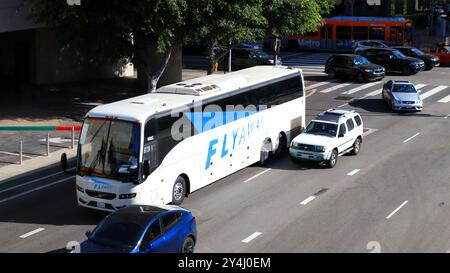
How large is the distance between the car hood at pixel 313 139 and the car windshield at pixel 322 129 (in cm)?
28

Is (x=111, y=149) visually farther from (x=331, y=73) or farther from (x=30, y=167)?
(x=331, y=73)

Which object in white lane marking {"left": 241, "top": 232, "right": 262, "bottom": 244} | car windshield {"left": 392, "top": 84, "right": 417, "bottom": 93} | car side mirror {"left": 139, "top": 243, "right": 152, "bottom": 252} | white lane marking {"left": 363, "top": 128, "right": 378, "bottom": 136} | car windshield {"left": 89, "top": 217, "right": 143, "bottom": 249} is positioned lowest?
white lane marking {"left": 241, "top": 232, "right": 262, "bottom": 244}

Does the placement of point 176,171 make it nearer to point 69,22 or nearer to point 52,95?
point 69,22

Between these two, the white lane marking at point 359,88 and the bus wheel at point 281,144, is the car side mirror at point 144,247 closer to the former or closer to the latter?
the bus wheel at point 281,144

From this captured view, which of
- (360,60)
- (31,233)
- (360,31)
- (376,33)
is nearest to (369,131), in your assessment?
(360,60)

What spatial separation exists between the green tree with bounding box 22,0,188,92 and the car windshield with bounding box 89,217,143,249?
606 inches

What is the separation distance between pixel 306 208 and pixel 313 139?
5.27 meters

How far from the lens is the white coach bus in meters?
19.1

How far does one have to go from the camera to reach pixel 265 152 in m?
25.9

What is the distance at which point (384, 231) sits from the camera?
61.2ft

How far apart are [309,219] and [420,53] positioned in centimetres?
3433

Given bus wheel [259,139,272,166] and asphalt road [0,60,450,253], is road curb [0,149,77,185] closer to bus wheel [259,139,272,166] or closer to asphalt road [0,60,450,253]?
asphalt road [0,60,450,253]

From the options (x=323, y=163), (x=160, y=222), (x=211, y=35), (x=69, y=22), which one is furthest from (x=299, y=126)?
(x=160, y=222)

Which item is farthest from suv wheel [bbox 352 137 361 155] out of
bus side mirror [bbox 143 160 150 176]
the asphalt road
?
bus side mirror [bbox 143 160 150 176]
